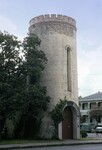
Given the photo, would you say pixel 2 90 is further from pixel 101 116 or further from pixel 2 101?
pixel 101 116

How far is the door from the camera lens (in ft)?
122

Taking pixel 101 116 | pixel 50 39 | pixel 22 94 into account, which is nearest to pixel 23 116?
pixel 22 94

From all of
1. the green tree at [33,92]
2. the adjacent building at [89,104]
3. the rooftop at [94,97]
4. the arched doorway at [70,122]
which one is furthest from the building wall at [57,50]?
the rooftop at [94,97]

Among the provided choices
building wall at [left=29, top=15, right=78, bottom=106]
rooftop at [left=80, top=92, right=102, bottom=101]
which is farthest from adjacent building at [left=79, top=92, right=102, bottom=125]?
building wall at [left=29, top=15, right=78, bottom=106]

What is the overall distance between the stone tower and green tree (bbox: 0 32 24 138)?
13.8 ft

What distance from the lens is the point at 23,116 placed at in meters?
36.2

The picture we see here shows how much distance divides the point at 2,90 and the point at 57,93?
6.46 meters

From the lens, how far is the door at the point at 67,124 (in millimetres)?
37053

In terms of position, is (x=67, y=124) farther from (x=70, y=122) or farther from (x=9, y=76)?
(x=9, y=76)

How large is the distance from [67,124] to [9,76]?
876 centimetres

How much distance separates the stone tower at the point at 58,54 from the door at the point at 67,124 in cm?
56

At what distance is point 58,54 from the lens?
121ft

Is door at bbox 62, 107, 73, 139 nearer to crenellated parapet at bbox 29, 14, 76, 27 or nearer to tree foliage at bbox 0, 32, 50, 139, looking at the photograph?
tree foliage at bbox 0, 32, 50, 139

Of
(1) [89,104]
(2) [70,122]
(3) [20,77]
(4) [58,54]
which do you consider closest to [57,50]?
(4) [58,54]
